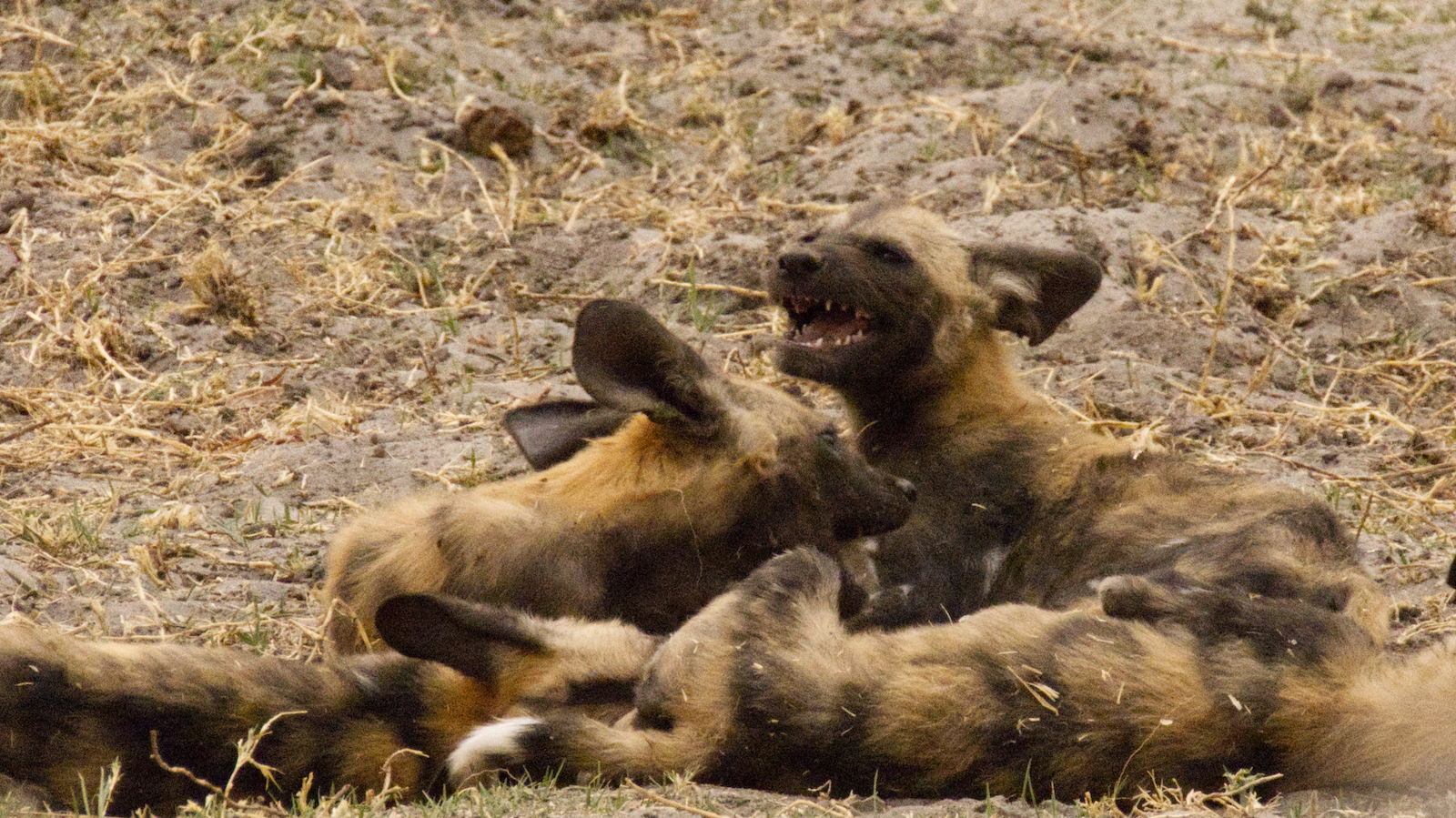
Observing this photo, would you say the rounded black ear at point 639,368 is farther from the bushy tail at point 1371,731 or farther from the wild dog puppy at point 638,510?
the bushy tail at point 1371,731

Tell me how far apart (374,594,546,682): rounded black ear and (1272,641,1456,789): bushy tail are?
5.60 ft

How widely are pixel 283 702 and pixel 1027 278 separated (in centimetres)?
284

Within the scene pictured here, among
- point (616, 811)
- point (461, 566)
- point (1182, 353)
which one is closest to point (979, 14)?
point (1182, 353)

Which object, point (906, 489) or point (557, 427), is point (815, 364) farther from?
point (557, 427)

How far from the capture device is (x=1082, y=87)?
335 inches

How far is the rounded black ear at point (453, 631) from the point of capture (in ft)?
13.1

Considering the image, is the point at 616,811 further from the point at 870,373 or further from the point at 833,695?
the point at 870,373

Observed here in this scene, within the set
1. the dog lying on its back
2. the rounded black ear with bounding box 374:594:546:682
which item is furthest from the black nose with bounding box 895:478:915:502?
the rounded black ear with bounding box 374:594:546:682

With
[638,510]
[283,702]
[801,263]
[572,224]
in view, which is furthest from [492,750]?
[572,224]

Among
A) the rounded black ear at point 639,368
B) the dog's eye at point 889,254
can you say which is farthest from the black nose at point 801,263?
the rounded black ear at point 639,368

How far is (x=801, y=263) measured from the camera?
541 cm

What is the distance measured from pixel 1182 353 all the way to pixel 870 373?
75.7 inches

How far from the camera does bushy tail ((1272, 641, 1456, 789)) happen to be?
361 cm

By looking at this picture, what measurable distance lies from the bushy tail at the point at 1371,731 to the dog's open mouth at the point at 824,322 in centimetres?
206
